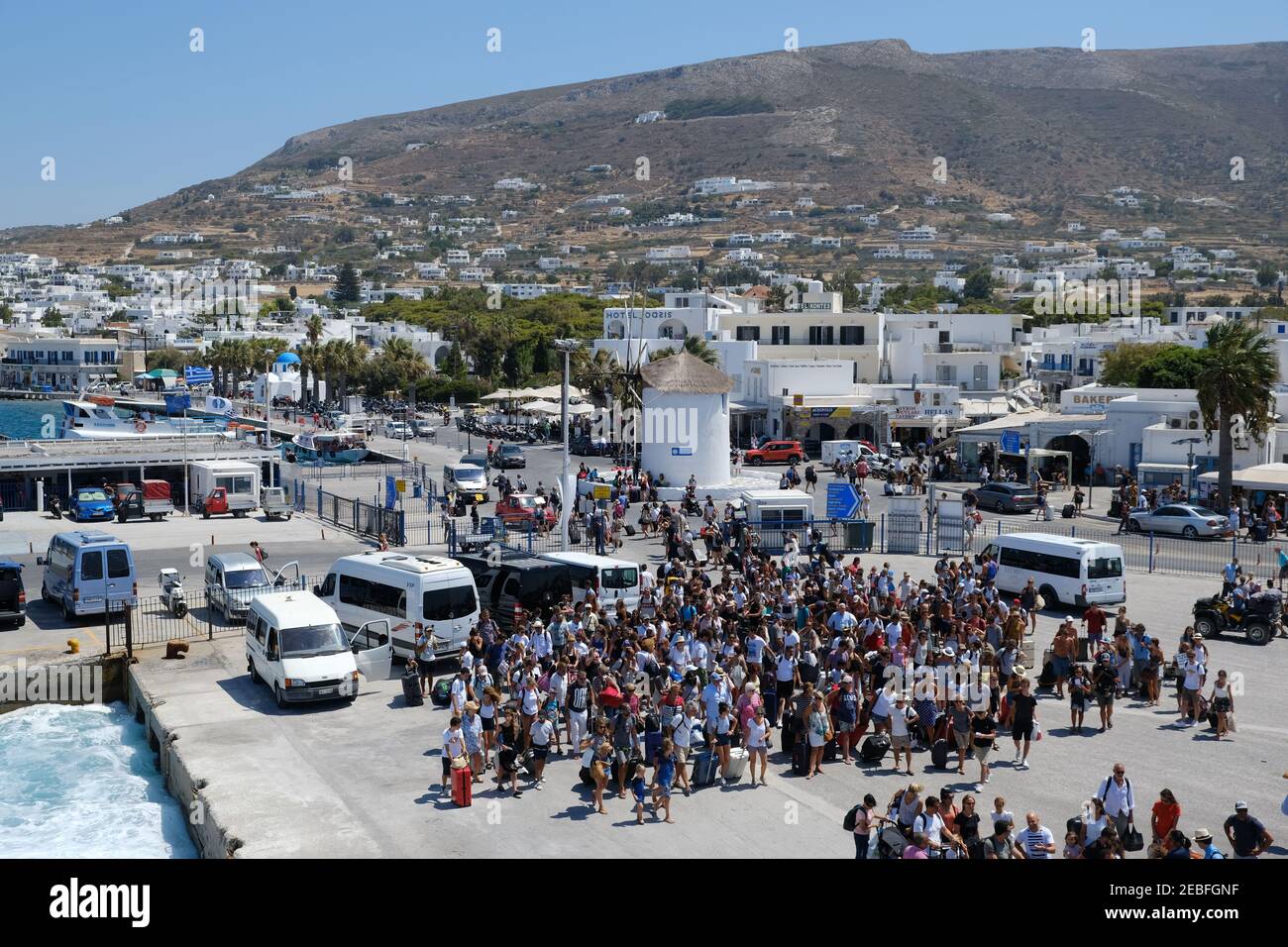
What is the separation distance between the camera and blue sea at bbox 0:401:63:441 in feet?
363

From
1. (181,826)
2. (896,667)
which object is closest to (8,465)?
(181,826)

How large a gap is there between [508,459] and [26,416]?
87.0 metres

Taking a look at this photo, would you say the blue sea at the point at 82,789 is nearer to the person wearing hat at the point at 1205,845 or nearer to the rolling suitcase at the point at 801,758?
the rolling suitcase at the point at 801,758

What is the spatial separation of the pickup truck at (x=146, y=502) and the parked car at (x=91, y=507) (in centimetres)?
28

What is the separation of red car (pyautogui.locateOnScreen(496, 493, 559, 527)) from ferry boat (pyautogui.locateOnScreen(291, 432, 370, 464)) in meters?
20.0

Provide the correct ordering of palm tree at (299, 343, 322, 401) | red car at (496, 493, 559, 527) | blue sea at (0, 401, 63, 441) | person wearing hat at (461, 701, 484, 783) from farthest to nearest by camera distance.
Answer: blue sea at (0, 401, 63, 441), palm tree at (299, 343, 322, 401), red car at (496, 493, 559, 527), person wearing hat at (461, 701, 484, 783)

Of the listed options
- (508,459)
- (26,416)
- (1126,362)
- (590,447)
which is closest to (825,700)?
(508,459)

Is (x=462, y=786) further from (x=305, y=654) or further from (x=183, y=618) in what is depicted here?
(x=183, y=618)

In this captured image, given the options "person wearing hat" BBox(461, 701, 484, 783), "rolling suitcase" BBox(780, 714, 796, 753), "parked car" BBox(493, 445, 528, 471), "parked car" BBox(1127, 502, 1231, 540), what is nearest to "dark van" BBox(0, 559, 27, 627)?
"person wearing hat" BBox(461, 701, 484, 783)

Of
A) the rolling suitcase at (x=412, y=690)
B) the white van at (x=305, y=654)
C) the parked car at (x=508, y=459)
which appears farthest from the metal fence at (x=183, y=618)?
the parked car at (x=508, y=459)

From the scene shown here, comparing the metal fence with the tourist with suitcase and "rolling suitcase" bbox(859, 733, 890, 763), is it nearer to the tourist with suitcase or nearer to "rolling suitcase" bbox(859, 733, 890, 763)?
the tourist with suitcase

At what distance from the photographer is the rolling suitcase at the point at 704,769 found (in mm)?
15648

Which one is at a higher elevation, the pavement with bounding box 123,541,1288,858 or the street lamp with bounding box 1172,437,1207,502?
the street lamp with bounding box 1172,437,1207,502
